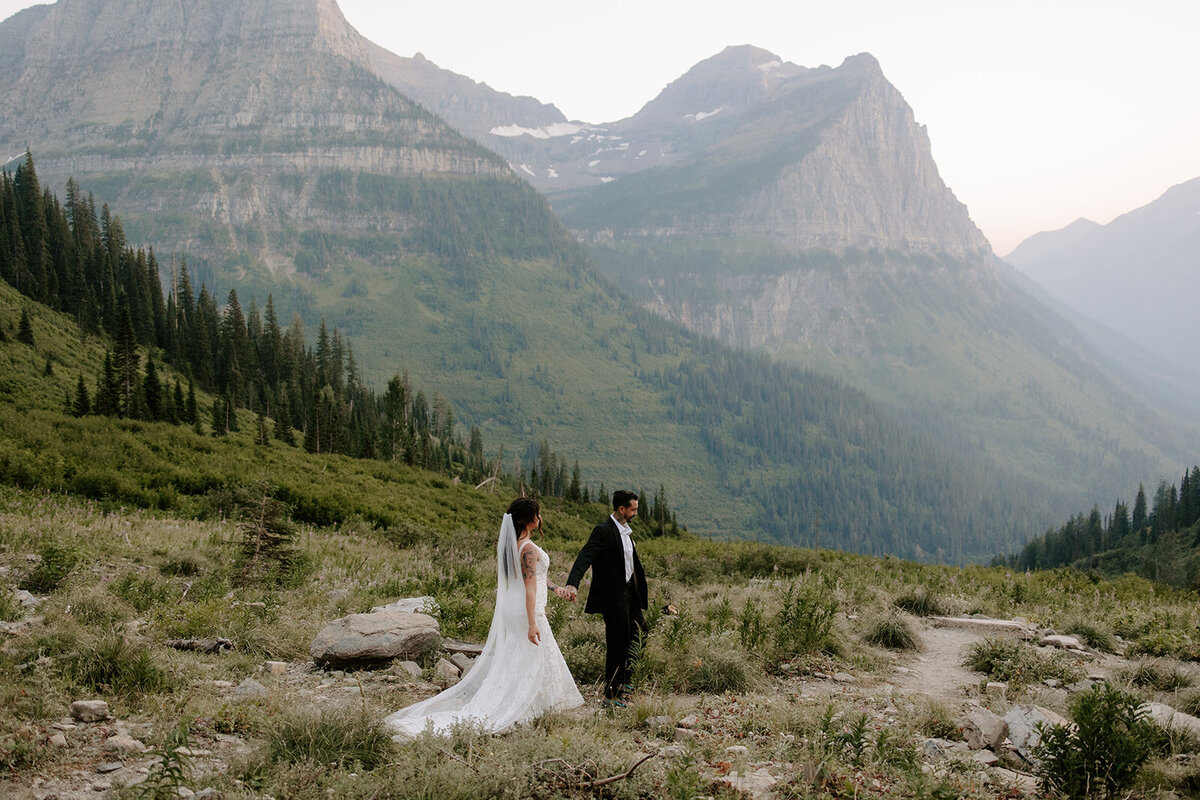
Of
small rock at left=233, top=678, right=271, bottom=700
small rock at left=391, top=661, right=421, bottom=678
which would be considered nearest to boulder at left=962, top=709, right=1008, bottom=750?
small rock at left=391, top=661, right=421, bottom=678

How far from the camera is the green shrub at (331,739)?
6.83 meters

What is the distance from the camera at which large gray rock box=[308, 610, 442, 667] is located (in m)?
10.3

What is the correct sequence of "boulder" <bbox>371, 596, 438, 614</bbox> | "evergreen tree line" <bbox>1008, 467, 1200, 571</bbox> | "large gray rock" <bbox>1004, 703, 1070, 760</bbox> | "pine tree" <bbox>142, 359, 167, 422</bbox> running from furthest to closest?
"evergreen tree line" <bbox>1008, 467, 1200, 571</bbox>
"pine tree" <bbox>142, 359, 167, 422</bbox>
"boulder" <bbox>371, 596, 438, 614</bbox>
"large gray rock" <bbox>1004, 703, 1070, 760</bbox>

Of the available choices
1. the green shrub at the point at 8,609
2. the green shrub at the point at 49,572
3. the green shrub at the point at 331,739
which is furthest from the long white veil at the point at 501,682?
the green shrub at the point at 49,572

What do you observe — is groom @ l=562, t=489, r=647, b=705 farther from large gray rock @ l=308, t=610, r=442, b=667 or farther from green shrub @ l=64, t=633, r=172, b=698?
green shrub @ l=64, t=633, r=172, b=698

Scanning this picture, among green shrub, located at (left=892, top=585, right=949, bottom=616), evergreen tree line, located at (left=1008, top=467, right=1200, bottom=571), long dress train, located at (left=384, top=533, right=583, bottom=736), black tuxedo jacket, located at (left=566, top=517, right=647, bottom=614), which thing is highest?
black tuxedo jacket, located at (left=566, top=517, right=647, bottom=614)

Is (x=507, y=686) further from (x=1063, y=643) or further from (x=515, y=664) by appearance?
(x=1063, y=643)

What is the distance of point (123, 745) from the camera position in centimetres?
683

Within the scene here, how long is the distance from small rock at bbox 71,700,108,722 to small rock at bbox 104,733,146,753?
2.17 feet

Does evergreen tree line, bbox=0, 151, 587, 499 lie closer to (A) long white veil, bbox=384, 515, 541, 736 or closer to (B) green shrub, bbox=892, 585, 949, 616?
(B) green shrub, bbox=892, 585, 949, 616

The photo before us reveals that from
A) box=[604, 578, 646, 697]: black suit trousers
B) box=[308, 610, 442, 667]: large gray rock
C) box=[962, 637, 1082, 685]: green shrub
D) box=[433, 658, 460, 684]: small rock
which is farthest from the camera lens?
box=[962, 637, 1082, 685]: green shrub

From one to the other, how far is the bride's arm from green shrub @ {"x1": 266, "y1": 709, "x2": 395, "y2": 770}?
7.20ft

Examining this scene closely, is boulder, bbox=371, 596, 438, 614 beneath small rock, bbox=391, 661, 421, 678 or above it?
beneath

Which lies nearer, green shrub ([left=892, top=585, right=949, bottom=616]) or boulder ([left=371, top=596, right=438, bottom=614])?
boulder ([left=371, top=596, right=438, bottom=614])
